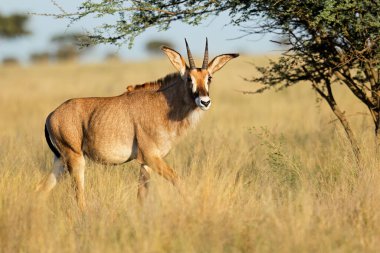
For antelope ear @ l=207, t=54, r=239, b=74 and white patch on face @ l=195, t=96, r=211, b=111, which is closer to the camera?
white patch on face @ l=195, t=96, r=211, b=111

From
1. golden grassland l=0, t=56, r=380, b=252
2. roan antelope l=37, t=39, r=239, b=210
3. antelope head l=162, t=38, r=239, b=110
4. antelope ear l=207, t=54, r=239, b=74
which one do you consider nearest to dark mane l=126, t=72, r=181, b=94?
roan antelope l=37, t=39, r=239, b=210

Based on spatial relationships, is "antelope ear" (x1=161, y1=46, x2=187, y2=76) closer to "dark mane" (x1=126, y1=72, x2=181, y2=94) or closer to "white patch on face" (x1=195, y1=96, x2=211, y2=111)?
"dark mane" (x1=126, y1=72, x2=181, y2=94)

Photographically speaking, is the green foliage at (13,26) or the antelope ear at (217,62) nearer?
the antelope ear at (217,62)

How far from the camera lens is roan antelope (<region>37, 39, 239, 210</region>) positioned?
8484 mm

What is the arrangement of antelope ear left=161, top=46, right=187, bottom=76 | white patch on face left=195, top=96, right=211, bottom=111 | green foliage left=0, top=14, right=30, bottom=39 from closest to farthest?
white patch on face left=195, top=96, right=211, bottom=111 → antelope ear left=161, top=46, right=187, bottom=76 → green foliage left=0, top=14, right=30, bottom=39

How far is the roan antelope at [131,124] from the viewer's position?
8.48 m

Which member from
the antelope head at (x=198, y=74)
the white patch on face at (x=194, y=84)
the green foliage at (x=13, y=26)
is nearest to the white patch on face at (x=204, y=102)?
the antelope head at (x=198, y=74)

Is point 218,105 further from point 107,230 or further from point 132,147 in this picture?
point 107,230

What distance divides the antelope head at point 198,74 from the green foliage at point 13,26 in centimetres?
5034

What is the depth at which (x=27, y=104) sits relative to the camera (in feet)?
79.0

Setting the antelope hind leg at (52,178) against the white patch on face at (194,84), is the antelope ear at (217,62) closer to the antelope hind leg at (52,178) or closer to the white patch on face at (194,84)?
the white patch on face at (194,84)

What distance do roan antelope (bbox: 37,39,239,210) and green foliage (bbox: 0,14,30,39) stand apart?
164 feet

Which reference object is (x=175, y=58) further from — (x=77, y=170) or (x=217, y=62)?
(x=77, y=170)

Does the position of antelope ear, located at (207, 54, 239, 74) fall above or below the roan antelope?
above
